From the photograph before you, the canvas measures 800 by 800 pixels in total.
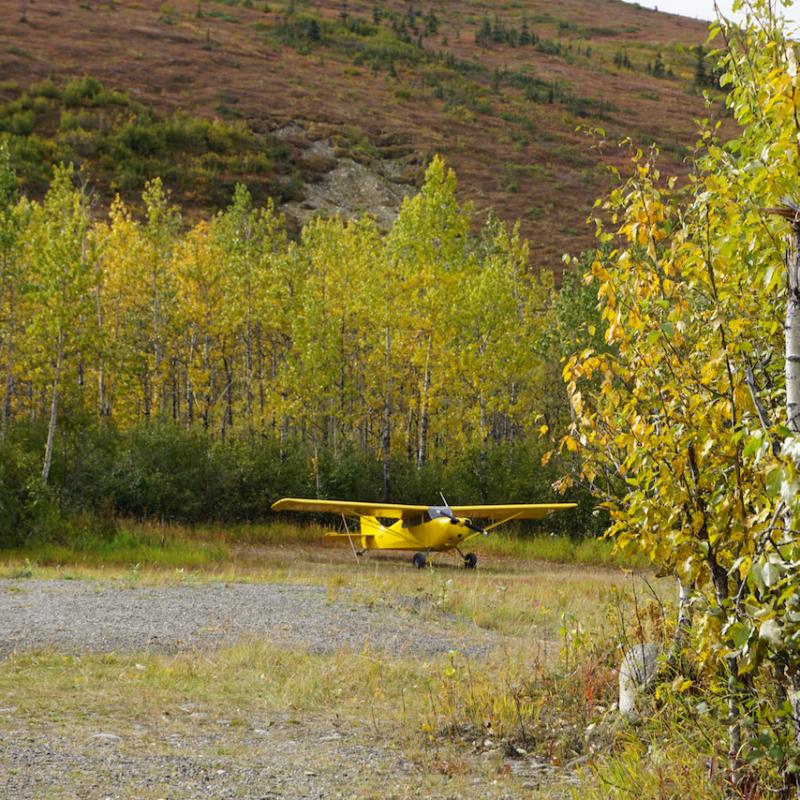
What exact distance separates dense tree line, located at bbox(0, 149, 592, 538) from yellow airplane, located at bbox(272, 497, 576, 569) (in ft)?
16.4

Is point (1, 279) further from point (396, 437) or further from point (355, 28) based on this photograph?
point (355, 28)

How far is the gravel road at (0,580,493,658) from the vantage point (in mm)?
11609

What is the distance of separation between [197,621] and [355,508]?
401 inches

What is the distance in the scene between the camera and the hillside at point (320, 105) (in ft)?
199

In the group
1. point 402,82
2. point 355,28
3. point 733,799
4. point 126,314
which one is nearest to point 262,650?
→ point 733,799

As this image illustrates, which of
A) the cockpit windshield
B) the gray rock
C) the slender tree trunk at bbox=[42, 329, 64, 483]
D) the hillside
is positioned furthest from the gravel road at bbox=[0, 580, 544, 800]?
the hillside

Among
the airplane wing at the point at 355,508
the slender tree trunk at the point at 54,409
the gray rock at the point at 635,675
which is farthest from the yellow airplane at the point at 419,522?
the gray rock at the point at 635,675

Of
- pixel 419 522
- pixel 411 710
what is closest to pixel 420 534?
pixel 419 522

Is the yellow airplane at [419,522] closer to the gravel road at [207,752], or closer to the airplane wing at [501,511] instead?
the airplane wing at [501,511]

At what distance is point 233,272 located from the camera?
1347 inches

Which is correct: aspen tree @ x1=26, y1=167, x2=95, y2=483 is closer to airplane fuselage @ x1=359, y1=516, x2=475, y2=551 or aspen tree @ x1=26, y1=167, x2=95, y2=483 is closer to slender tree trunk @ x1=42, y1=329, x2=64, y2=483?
slender tree trunk @ x1=42, y1=329, x2=64, y2=483

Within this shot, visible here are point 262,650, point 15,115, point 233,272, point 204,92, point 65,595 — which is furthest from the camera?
point 204,92

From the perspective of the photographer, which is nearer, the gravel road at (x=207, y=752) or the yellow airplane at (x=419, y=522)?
the gravel road at (x=207, y=752)

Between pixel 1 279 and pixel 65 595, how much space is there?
39.8 feet
